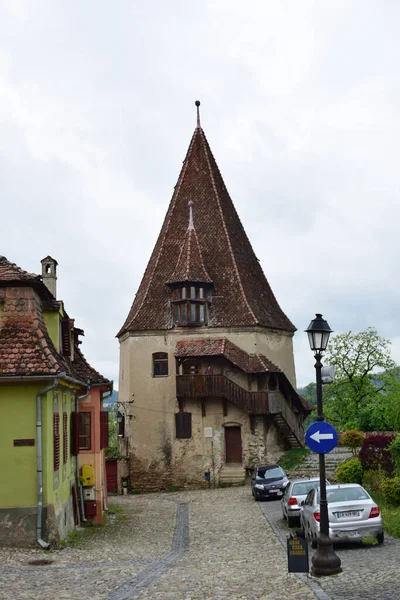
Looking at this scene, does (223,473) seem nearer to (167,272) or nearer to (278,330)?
(278,330)

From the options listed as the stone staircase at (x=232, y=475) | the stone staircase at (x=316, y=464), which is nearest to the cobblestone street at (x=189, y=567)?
the stone staircase at (x=316, y=464)

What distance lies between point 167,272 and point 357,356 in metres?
24.9

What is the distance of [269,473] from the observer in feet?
106

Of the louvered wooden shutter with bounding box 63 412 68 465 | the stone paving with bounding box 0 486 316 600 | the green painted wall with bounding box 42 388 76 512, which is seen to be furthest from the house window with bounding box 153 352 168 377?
the louvered wooden shutter with bounding box 63 412 68 465

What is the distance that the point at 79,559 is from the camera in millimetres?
16734

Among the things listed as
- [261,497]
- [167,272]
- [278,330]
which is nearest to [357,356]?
[278,330]

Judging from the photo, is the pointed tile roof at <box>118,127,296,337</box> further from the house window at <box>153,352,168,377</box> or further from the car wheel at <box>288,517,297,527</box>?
the car wheel at <box>288,517,297,527</box>

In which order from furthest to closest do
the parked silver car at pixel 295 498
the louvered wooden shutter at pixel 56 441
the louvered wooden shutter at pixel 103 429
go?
the louvered wooden shutter at pixel 103 429 → the parked silver car at pixel 295 498 → the louvered wooden shutter at pixel 56 441

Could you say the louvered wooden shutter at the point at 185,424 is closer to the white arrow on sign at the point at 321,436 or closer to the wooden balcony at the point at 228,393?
the wooden balcony at the point at 228,393

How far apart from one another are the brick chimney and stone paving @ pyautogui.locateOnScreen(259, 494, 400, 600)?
1357cm

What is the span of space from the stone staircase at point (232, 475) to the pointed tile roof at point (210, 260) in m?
Result: 7.92

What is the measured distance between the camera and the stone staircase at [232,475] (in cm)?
4209

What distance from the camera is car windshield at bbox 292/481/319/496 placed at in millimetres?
22641

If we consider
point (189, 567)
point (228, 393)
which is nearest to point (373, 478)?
point (189, 567)
